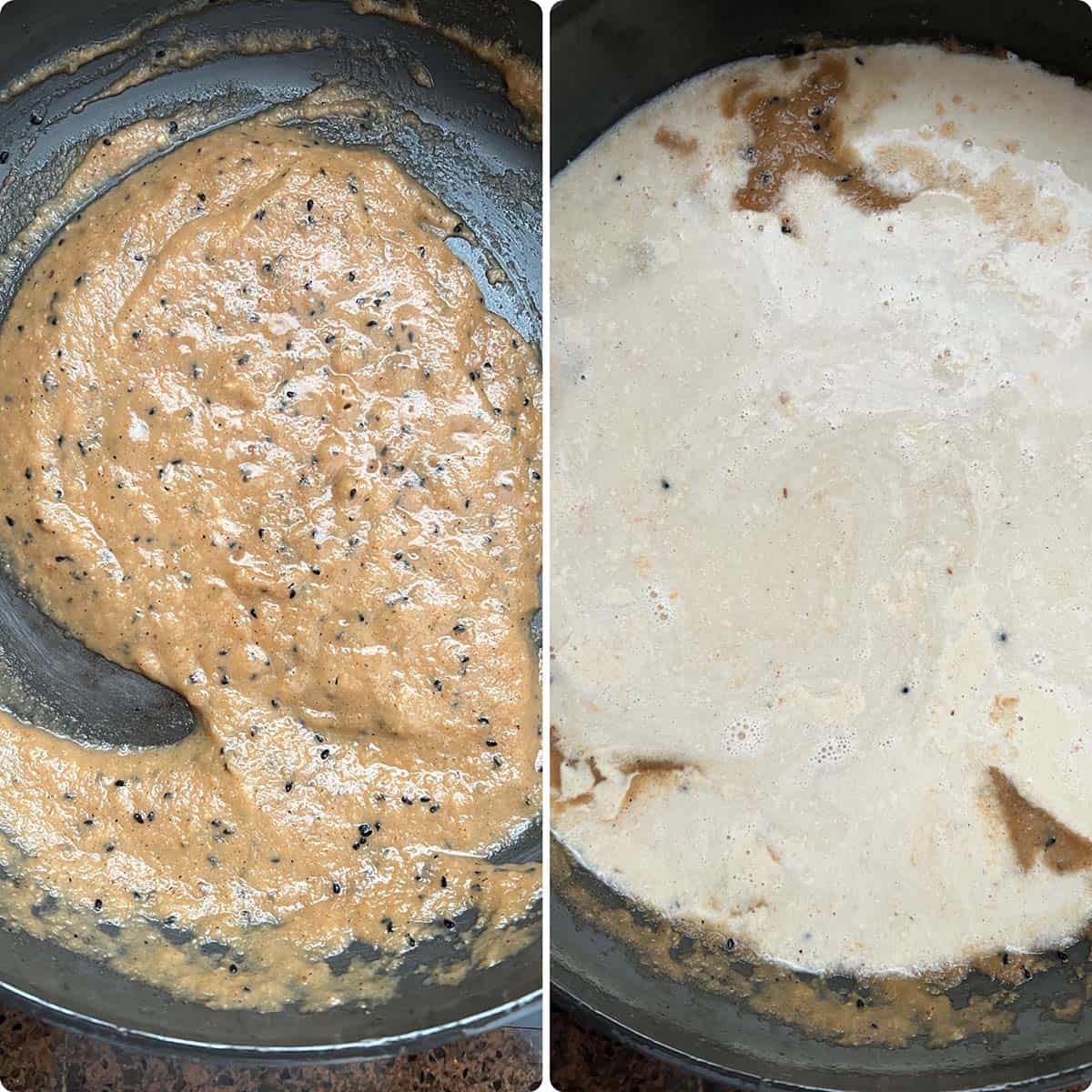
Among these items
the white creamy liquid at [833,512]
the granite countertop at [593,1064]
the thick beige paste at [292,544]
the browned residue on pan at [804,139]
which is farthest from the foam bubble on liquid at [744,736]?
the browned residue on pan at [804,139]

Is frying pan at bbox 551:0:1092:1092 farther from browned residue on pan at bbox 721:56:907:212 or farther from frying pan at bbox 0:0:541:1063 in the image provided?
frying pan at bbox 0:0:541:1063

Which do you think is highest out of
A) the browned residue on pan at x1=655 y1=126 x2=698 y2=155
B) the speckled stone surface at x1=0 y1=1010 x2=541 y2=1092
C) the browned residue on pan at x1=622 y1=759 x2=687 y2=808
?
the browned residue on pan at x1=655 y1=126 x2=698 y2=155

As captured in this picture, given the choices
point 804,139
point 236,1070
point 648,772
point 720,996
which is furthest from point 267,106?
point 720,996

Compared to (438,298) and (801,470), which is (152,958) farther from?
(801,470)

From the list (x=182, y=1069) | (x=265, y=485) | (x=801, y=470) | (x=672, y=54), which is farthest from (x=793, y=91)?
(x=182, y=1069)

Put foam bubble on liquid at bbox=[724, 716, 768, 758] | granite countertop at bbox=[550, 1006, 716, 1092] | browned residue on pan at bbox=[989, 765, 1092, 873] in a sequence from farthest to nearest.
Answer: browned residue on pan at bbox=[989, 765, 1092, 873], foam bubble on liquid at bbox=[724, 716, 768, 758], granite countertop at bbox=[550, 1006, 716, 1092]

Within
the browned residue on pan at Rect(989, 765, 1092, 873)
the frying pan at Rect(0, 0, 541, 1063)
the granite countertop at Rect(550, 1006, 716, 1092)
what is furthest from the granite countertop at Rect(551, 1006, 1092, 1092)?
the browned residue on pan at Rect(989, 765, 1092, 873)

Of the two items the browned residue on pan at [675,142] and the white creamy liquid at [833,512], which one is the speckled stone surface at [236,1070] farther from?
the browned residue on pan at [675,142]
